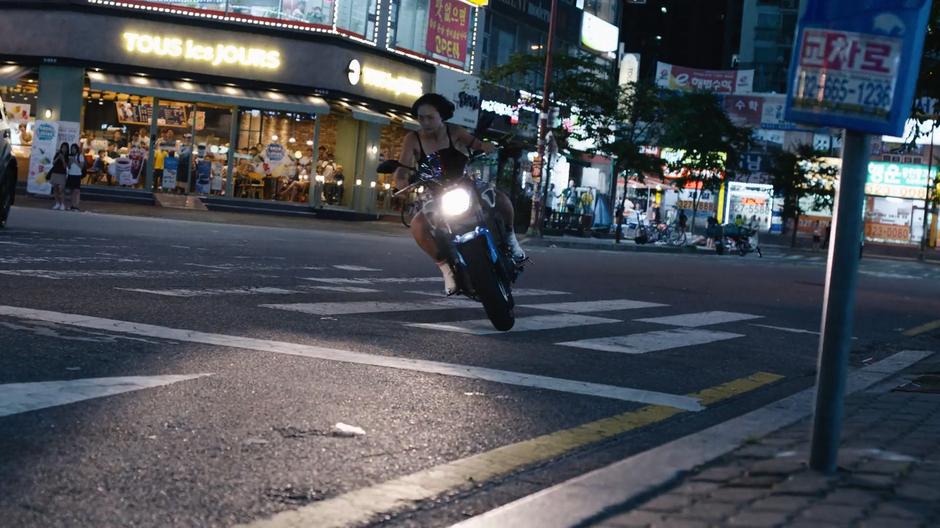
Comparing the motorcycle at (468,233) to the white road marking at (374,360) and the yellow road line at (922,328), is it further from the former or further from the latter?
the yellow road line at (922,328)

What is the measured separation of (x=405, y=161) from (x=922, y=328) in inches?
273

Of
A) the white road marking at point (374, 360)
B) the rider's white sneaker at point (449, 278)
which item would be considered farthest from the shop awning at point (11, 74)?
the white road marking at point (374, 360)

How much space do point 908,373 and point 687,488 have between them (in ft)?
15.9

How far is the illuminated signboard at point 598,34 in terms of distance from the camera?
61.2 meters

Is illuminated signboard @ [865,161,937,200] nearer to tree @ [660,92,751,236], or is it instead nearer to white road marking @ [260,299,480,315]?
tree @ [660,92,751,236]

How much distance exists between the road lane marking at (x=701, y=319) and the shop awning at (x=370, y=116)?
93.2 feet

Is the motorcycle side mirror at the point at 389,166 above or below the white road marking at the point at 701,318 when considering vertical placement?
above

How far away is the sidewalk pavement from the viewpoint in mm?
3754

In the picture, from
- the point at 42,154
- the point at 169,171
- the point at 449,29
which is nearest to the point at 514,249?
the point at 42,154

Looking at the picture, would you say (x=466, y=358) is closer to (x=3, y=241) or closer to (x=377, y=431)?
(x=377, y=431)

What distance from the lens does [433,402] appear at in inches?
228

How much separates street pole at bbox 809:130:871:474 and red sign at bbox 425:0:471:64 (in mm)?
39897

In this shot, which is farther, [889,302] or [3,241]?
[889,302]

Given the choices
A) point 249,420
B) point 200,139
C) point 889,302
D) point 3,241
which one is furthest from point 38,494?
point 200,139
